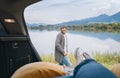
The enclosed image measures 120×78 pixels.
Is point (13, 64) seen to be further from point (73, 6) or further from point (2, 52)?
point (73, 6)

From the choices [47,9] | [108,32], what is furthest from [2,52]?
[108,32]

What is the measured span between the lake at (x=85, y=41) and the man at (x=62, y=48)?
0.07 metres

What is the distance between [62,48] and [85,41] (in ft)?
1.49

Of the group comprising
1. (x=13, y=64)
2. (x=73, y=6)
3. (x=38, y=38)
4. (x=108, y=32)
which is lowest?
(x=13, y=64)

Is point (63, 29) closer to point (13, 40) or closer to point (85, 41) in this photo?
point (85, 41)

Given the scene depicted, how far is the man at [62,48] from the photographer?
4152 mm

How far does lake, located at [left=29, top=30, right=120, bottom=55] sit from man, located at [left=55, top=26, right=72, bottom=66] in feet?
0.22

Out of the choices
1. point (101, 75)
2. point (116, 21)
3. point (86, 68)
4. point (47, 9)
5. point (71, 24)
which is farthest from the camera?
point (47, 9)

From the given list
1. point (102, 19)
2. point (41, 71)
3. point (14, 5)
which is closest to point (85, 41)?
point (102, 19)

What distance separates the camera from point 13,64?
15.1 feet

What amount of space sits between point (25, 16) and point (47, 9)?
0.53 m

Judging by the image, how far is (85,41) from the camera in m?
3.91

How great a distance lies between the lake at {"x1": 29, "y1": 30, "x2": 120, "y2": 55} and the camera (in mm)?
3623

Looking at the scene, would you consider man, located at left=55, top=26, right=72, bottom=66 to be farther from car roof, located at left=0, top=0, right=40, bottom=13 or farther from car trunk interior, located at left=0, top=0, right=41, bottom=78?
car roof, located at left=0, top=0, right=40, bottom=13
